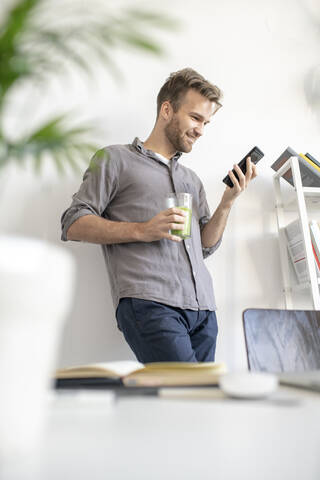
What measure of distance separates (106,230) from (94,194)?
183mm

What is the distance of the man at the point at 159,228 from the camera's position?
1729 millimetres

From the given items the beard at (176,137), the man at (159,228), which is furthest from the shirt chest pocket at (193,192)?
the beard at (176,137)

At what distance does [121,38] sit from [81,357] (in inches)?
66.9

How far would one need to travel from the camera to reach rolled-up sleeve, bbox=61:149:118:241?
1814mm

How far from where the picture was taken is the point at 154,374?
803 mm

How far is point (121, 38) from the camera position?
1.63 feet

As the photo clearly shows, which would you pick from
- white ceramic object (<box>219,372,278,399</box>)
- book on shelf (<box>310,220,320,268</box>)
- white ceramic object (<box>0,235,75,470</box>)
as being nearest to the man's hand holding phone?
book on shelf (<box>310,220,320,268</box>)

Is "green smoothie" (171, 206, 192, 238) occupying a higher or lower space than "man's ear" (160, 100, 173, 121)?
lower

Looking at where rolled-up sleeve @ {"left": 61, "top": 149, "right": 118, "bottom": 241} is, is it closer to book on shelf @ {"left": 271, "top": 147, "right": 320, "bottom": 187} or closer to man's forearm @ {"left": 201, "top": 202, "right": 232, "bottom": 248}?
man's forearm @ {"left": 201, "top": 202, "right": 232, "bottom": 248}

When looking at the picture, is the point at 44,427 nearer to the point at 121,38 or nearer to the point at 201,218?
the point at 121,38

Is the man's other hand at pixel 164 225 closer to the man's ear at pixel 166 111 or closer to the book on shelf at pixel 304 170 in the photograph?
the man's ear at pixel 166 111

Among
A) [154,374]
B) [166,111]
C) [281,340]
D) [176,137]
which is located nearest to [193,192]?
[176,137]

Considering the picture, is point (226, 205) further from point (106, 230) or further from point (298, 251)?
point (106, 230)

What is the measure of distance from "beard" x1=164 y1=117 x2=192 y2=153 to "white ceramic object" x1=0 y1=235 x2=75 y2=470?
169 centimetres
